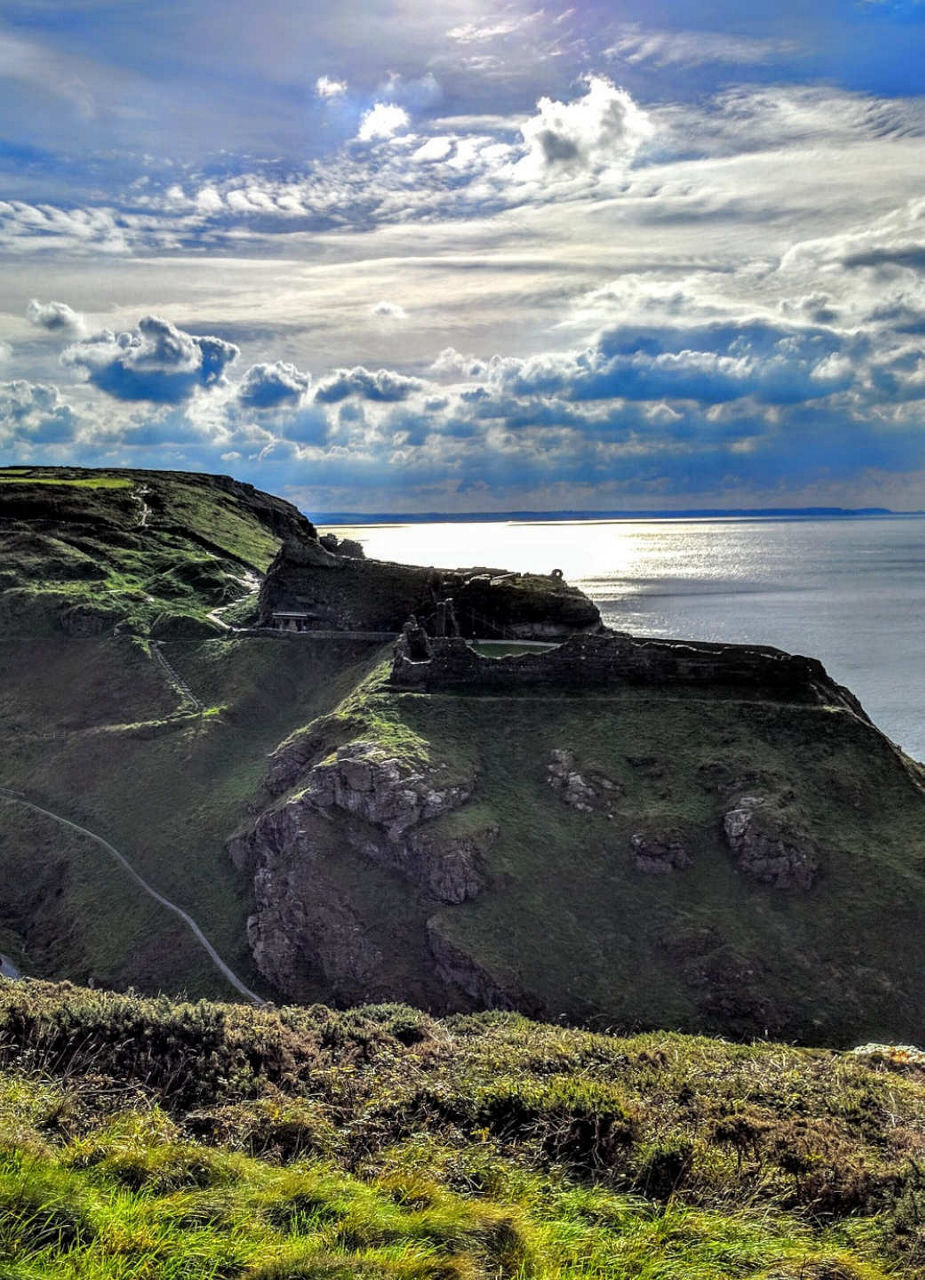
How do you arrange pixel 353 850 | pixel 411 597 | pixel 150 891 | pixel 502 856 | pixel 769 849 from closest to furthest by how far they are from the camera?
pixel 769 849 < pixel 502 856 < pixel 353 850 < pixel 150 891 < pixel 411 597

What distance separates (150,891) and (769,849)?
3010cm

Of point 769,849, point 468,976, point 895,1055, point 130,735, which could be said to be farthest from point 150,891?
point 895,1055

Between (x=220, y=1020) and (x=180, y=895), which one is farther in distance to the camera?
(x=180, y=895)

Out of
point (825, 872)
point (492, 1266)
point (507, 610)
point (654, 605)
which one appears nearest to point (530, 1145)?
point (492, 1266)

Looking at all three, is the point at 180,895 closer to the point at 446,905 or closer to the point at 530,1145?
the point at 446,905

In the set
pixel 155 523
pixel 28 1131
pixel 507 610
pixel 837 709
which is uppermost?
pixel 155 523

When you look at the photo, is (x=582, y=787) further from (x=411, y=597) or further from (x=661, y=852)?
(x=411, y=597)

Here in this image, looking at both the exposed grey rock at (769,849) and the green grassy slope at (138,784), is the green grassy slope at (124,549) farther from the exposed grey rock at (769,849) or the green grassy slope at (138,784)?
the exposed grey rock at (769,849)

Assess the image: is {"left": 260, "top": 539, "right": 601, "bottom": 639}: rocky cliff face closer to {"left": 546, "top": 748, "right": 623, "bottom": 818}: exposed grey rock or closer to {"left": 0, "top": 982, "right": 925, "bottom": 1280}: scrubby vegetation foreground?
{"left": 546, "top": 748, "right": 623, "bottom": 818}: exposed grey rock

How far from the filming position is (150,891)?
4350cm

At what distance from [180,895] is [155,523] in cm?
6808

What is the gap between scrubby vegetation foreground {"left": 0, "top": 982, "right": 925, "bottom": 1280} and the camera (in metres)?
10.3

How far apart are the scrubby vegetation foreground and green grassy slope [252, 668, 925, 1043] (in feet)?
25.4

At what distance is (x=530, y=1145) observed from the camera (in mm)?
15258
